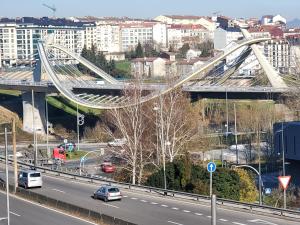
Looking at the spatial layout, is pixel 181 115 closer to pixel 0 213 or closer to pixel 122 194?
pixel 122 194

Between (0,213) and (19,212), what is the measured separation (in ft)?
2.66

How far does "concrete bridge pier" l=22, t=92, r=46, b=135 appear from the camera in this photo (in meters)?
90.7

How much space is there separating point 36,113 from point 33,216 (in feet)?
203

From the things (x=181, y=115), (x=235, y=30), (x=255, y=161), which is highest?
(x=235, y=30)

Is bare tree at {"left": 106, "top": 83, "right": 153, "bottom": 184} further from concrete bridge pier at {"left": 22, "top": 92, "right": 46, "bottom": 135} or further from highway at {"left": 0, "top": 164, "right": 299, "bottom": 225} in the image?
concrete bridge pier at {"left": 22, "top": 92, "right": 46, "bottom": 135}

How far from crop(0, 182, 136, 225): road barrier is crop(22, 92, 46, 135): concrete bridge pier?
5233 centimetres

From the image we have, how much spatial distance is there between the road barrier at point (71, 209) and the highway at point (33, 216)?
0.30m

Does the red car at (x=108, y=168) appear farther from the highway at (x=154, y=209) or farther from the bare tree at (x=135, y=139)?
the highway at (x=154, y=209)

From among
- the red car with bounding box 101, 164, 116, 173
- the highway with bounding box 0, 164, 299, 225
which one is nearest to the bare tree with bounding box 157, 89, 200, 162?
the red car with bounding box 101, 164, 116, 173

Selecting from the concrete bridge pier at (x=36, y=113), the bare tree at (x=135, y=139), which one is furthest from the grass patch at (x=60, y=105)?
the bare tree at (x=135, y=139)

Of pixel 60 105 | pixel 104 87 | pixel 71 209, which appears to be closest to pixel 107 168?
pixel 71 209

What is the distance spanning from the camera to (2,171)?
164 ft

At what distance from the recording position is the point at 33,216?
30.2 meters

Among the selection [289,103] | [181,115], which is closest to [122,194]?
[181,115]
